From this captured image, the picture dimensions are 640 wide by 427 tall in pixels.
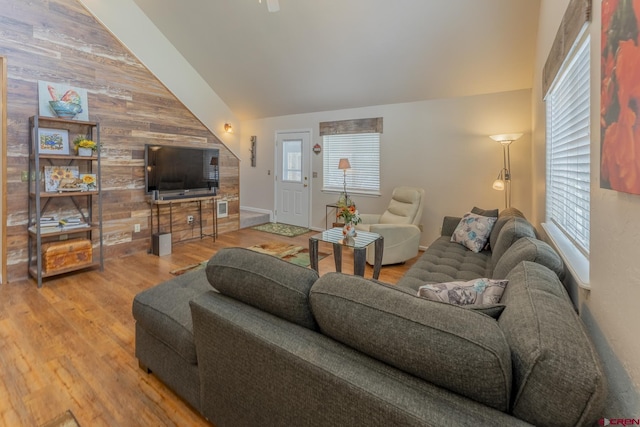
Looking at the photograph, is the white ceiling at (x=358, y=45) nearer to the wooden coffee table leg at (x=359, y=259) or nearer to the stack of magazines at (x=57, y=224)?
the wooden coffee table leg at (x=359, y=259)

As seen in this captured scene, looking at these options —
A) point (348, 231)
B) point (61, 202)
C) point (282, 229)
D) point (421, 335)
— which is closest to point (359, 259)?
point (348, 231)

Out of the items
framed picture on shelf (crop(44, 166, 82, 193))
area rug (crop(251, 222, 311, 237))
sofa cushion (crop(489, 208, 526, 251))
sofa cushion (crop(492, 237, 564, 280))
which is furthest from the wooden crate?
sofa cushion (crop(489, 208, 526, 251))

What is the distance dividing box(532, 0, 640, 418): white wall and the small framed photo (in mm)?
4538

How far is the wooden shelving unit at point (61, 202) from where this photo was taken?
322 centimetres

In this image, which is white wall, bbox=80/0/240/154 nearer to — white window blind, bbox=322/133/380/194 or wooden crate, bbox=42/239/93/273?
white window blind, bbox=322/133/380/194

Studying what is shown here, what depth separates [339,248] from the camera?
342cm

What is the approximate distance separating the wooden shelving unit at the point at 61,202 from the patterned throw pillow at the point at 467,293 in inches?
147

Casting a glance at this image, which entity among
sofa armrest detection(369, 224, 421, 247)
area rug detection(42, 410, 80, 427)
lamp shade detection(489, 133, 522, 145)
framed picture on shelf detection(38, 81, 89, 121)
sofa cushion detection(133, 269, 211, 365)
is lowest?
area rug detection(42, 410, 80, 427)

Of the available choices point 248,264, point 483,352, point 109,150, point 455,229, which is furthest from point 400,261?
point 109,150

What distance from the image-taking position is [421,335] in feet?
2.90

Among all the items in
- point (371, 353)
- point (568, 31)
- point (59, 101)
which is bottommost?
point (371, 353)

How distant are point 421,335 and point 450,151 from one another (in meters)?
4.23

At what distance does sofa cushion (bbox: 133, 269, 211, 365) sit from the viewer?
1.56m

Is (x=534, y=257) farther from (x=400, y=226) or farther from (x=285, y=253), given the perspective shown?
(x=285, y=253)
